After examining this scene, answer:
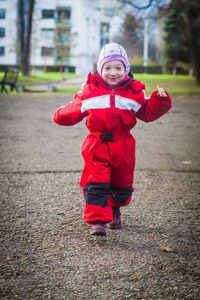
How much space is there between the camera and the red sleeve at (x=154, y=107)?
3.12 meters

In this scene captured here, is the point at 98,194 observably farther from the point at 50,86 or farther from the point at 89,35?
the point at 89,35

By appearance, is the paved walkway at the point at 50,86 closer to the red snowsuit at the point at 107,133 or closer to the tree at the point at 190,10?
the tree at the point at 190,10

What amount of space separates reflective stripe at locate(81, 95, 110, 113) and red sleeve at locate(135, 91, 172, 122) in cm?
30

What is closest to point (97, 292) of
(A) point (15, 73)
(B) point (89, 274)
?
(B) point (89, 274)

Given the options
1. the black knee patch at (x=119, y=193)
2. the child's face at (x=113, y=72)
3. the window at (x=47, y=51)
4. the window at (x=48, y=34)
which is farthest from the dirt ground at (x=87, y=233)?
the window at (x=47, y=51)

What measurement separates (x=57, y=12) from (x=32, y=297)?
62733 mm

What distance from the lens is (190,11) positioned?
2202 centimetres

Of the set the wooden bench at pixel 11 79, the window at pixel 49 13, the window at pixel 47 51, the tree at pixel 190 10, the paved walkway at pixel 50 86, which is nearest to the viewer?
the wooden bench at pixel 11 79

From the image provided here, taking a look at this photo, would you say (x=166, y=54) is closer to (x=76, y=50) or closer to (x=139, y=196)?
(x=76, y=50)

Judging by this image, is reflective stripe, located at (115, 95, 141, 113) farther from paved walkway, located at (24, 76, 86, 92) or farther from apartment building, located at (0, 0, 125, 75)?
apartment building, located at (0, 0, 125, 75)

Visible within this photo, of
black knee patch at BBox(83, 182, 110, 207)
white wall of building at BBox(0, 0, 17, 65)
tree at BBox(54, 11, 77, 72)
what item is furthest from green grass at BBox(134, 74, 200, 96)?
white wall of building at BBox(0, 0, 17, 65)

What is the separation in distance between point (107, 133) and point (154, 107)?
0.43m

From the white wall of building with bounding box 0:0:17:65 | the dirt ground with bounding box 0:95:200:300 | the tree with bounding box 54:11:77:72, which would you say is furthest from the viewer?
the white wall of building with bounding box 0:0:17:65

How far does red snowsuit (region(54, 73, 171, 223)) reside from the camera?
3.04 metres
